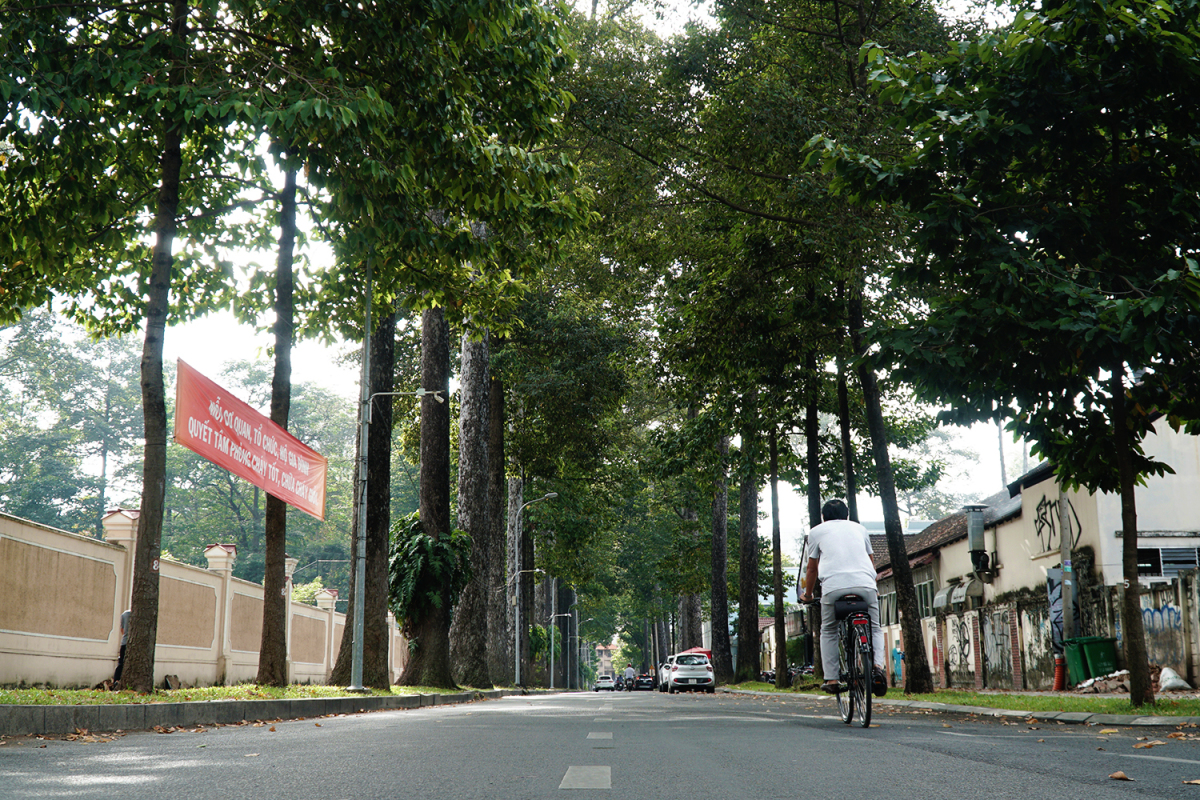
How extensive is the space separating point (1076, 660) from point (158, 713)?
15.4 meters

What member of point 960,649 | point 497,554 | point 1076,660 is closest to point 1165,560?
point 1076,660

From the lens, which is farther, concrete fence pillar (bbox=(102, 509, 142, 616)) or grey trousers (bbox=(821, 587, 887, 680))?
concrete fence pillar (bbox=(102, 509, 142, 616))

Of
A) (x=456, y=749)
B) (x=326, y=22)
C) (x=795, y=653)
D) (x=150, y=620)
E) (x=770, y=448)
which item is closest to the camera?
(x=456, y=749)

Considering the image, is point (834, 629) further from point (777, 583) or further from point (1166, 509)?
point (777, 583)

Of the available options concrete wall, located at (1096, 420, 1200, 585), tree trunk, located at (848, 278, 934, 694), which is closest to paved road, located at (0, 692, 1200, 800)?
tree trunk, located at (848, 278, 934, 694)

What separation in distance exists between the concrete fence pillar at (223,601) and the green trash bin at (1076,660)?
51.0 ft

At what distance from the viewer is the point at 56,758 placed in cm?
662

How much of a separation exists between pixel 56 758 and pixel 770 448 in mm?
24970

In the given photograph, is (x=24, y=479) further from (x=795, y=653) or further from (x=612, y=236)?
(x=612, y=236)

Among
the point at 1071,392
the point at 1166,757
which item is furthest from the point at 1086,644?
the point at 1166,757

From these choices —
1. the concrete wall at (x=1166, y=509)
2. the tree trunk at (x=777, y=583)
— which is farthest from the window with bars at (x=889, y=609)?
the concrete wall at (x=1166, y=509)

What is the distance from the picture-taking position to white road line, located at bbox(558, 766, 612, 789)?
16.8 feet

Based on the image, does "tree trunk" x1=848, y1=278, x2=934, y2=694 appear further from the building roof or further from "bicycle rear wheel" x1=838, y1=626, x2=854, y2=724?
"bicycle rear wheel" x1=838, y1=626, x2=854, y2=724

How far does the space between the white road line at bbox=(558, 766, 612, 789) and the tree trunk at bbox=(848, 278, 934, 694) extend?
47.7ft
